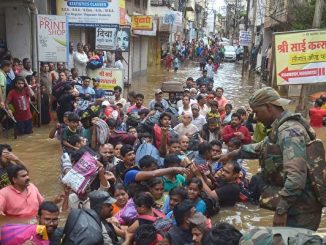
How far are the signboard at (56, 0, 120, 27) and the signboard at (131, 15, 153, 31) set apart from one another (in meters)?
6.47

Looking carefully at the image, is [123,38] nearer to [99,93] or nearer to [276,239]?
[99,93]

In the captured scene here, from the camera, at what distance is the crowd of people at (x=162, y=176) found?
335 cm

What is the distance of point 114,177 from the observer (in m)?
5.57

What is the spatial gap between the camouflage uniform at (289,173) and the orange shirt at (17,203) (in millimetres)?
2612

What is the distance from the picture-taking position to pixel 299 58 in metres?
8.44

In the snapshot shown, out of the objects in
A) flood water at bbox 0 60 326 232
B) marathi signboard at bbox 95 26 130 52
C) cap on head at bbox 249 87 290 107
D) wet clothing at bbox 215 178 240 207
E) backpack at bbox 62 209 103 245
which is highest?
marathi signboard at bbox 95 26 130 52

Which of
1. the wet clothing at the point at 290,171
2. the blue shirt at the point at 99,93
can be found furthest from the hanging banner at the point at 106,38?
the wet clothing at the point at 290,171

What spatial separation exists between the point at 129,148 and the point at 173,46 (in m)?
33.1

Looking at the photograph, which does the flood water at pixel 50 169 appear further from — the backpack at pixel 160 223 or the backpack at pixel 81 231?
the backpack at pixel 81 231

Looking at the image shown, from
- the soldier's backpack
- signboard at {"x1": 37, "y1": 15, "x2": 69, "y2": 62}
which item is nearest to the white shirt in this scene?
signboard at {"x1": 37, "y1": 15, "x2": 69, "y2": 62}

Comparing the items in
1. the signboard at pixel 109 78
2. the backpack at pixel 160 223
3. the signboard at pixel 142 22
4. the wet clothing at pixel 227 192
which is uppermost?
the signboard at pixel 142 22

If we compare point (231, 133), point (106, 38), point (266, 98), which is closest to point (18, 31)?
point (106, 38)

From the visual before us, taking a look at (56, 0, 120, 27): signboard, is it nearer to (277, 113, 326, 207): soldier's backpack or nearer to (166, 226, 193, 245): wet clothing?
(166, 226, 193, 245): wet clothing

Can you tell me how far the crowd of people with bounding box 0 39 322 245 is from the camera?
3354 mm
